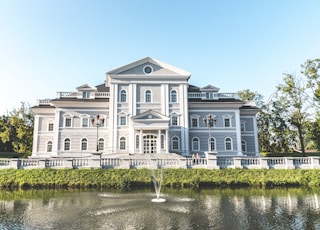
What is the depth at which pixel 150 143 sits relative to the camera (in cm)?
2603

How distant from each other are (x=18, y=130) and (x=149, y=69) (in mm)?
23042

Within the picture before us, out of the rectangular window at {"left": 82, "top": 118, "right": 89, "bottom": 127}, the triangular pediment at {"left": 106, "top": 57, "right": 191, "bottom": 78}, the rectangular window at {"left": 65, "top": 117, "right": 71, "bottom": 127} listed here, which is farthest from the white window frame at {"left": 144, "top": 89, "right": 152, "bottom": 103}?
the rectangular window at {"left": 65, "top": 117, "right": 71, "bottom": 127}

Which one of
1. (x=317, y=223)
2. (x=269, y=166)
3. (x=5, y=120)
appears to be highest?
(x=5, y=120)

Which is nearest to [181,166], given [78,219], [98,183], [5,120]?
[98,183]

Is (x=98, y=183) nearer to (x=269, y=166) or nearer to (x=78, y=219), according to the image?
(x=78, y=219)

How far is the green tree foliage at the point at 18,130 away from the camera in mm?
35875

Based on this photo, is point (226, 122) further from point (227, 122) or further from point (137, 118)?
point (137, 118)

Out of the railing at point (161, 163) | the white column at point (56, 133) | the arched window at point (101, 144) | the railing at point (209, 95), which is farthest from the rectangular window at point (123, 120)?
the railing at point (161, 163)

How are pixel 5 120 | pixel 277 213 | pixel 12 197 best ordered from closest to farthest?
pixel 277 213 → pixel 12 197 → pixel 5 120

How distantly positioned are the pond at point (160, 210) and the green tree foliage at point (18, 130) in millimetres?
25134

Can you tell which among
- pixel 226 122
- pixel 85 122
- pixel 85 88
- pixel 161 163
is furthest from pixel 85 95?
pixel 226 122

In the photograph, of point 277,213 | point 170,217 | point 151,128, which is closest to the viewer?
point 170,217

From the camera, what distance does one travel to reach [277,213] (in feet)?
30.9

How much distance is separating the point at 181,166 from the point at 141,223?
9654 mm
